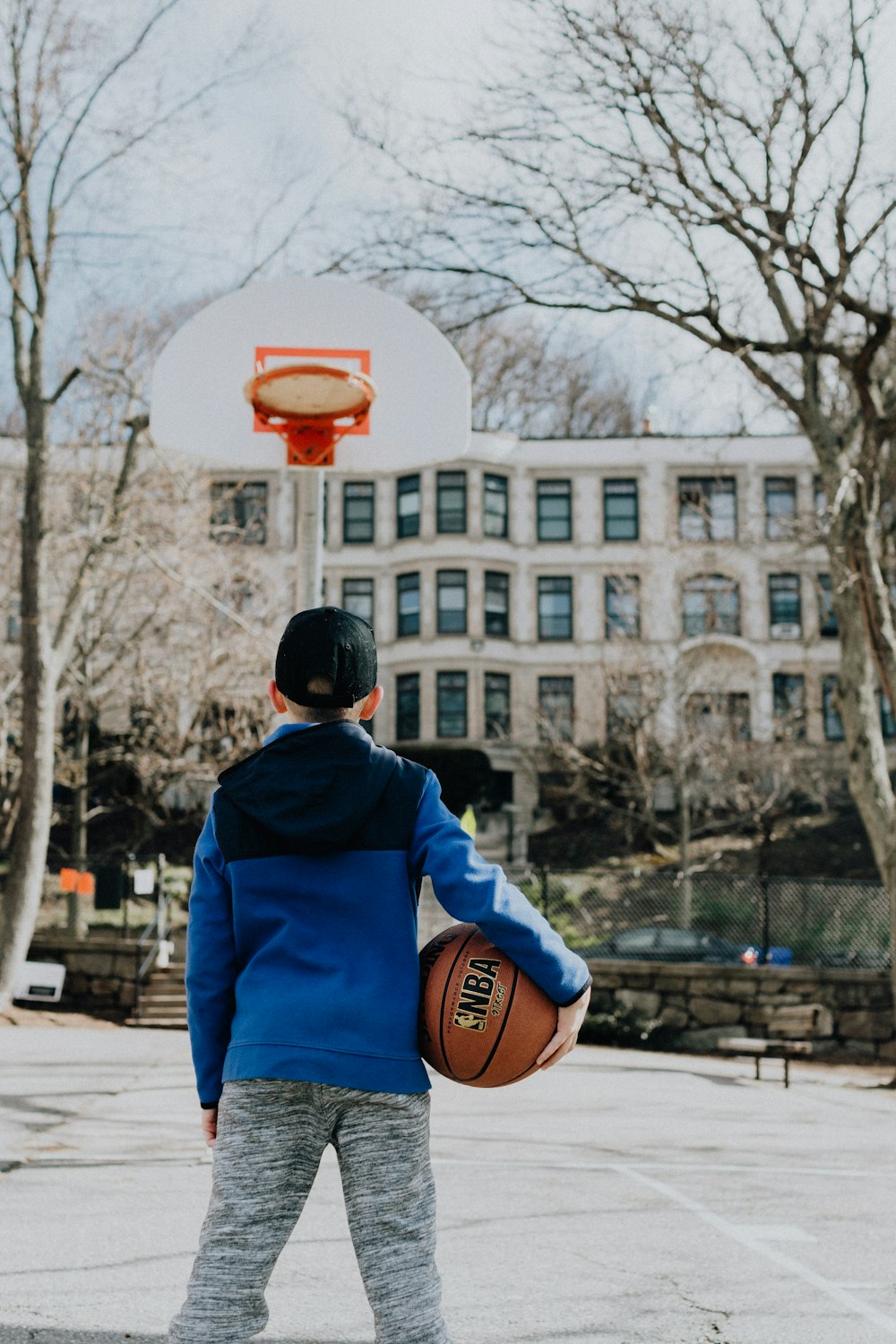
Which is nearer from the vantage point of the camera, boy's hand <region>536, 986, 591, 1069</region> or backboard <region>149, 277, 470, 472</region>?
boy's hand <region>536, 986, 591, 1069</region>

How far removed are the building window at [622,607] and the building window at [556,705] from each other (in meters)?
2.09

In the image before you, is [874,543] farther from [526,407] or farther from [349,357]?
[526,407]

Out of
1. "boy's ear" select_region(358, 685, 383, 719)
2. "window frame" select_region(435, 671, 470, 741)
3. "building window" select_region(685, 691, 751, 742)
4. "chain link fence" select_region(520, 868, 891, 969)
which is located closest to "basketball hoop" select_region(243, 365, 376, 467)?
"boy's ear" select_region(358, 685, 383, 719)

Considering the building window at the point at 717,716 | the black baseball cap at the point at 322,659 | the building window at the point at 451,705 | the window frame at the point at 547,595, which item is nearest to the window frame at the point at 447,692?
the building window at the point at 451,705

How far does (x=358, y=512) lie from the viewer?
3903 cm

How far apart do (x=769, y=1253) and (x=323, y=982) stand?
9.44 ft

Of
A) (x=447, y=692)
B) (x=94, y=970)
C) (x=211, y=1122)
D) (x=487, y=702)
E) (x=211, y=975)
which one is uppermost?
(x=447, y=692)

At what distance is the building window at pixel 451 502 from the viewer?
3818 cm

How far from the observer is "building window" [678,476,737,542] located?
119 ft

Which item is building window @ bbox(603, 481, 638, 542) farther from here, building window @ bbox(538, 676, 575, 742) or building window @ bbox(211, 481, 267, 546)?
building window @ bbox(211, 481, 267, 546)

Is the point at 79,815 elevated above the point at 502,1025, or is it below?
above

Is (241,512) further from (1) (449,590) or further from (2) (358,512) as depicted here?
(1) (449,590)

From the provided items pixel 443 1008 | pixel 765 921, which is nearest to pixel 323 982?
pixel 443 1008

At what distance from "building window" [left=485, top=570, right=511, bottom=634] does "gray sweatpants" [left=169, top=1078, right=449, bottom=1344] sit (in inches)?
1411
